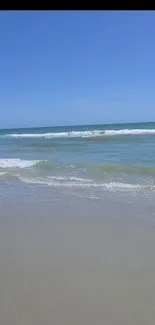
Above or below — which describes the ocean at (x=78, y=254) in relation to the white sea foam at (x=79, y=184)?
below

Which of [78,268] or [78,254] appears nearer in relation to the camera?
[78,268]

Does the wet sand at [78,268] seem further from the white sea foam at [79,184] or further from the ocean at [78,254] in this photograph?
the white sea foam at [79,184]

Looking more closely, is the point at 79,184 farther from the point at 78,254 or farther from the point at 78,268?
the point at 78,268

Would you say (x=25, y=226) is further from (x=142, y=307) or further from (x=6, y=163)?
(x=6, y=163)

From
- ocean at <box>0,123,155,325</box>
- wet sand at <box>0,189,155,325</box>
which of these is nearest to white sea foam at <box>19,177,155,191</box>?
ocean at <box>0,123,155,325</box>

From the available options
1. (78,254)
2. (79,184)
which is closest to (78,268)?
(78,254)

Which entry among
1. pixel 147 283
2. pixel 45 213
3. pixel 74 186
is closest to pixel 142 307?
pixel 147 283

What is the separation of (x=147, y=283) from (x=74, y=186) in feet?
15.8

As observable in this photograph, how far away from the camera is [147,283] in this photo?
3.01m

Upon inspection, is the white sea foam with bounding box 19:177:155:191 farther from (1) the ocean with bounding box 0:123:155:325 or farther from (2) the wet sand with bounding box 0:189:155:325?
(2) the wet sand with bounding box 0:189:155:325

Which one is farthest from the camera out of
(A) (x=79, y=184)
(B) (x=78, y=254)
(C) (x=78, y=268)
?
(A) (x=79, y=184)

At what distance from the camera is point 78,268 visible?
133 inches

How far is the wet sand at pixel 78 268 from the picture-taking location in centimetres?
261

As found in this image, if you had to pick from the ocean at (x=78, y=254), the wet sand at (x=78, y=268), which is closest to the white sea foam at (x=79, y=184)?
the ocean at (x=78, y=254)
